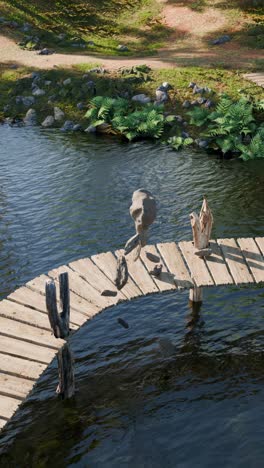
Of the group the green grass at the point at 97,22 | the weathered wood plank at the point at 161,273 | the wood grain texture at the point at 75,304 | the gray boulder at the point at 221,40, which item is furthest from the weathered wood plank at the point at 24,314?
the gray boulder at the point at 221,40

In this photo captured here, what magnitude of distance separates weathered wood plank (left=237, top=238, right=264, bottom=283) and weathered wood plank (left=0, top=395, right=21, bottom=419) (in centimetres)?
688

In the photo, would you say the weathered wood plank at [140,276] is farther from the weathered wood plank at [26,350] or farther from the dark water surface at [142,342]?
the weathered wood plank at [26,350]

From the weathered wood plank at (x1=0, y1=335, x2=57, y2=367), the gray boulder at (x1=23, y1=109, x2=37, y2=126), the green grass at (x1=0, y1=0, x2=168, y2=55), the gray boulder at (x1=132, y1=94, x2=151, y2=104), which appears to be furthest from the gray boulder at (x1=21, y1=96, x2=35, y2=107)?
the weathered wood plank at (x1=0, y1=335, x2=57, y2=367)

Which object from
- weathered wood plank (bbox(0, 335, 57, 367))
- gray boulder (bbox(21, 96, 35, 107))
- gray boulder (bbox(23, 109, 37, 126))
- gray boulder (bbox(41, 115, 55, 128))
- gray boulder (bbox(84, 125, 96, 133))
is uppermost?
gray boulder (bbox(21, 96, 35, 107))

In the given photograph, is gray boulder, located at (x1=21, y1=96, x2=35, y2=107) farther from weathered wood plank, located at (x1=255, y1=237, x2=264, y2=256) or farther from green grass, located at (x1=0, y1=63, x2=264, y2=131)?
weathered wood plank, located at (x1=255, y1=237, x2=264, y2=256)

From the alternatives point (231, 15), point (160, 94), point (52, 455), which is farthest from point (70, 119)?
point (52, 455)

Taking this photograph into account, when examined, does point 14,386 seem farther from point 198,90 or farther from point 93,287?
point 198,90

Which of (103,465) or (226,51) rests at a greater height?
(226,51)

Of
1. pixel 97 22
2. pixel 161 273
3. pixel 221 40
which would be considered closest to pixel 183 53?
pixel 221 40

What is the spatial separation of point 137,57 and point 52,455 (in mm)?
29737

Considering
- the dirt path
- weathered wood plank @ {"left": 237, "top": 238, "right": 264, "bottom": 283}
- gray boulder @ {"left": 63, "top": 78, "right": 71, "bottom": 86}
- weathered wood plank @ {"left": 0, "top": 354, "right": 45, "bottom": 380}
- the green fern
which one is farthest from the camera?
the dirt path

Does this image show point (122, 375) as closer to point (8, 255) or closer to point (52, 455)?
point (52, 455)

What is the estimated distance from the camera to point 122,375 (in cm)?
1444

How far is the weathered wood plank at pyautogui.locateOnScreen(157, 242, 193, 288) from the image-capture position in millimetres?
15070
